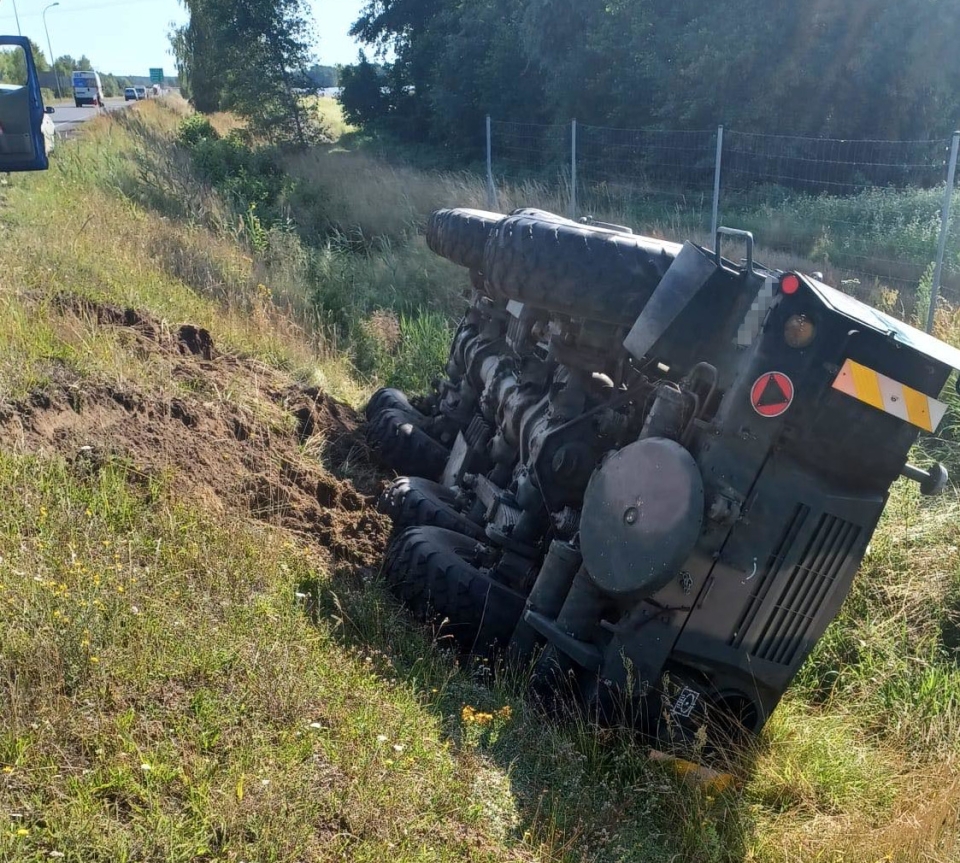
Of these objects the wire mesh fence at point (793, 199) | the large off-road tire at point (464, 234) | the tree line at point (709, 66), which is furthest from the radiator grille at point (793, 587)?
the tree line at point (709, 66)

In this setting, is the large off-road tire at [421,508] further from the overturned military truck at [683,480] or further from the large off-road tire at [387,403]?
the large off-road tire at [387,403]

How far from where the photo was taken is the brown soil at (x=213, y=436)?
4.86 m

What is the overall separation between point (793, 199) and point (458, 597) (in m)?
12.5

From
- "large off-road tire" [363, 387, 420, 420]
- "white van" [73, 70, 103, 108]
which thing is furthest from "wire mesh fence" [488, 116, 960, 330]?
"white van" [73, 70, 103, 108]

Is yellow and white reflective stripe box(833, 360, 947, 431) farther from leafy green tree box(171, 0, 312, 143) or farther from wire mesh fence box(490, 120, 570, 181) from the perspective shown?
leafy green tree box(171, 0, 312, 143)

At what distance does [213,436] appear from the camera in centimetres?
559

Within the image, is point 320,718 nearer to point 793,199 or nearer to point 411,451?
point 411,451

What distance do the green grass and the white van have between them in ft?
176

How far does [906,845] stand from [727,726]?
785 mm

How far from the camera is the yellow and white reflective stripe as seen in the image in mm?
3504

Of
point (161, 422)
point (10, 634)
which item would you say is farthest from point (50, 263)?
point (10, 634)

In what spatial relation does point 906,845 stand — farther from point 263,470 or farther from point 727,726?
point 263,470

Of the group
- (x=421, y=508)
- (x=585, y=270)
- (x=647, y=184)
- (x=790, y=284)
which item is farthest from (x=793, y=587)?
(x=647, y=184)

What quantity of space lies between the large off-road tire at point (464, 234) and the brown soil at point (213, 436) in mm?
1428
